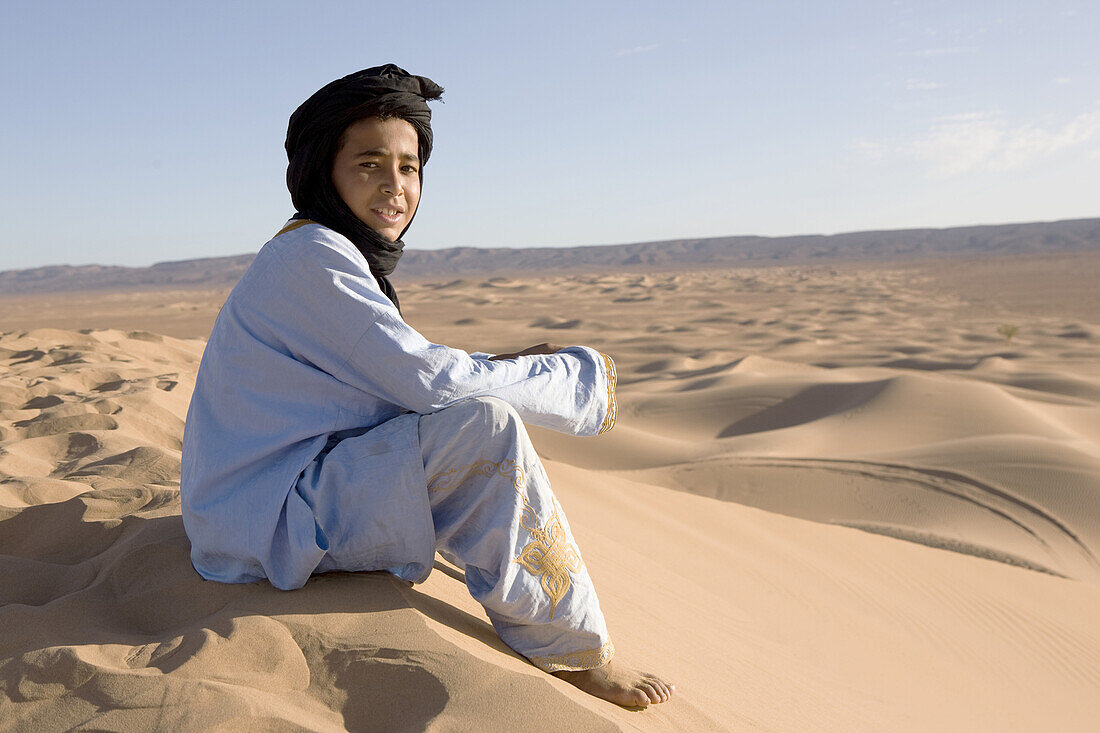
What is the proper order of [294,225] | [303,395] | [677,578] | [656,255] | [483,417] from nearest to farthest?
[483,417], [303,395], [294,225], [677,578], [656,255]

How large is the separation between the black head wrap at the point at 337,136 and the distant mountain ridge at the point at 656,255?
86571 millimetres

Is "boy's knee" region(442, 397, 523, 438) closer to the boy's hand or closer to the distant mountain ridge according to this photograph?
the boy's hand

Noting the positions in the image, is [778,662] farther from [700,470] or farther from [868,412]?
[868,412]

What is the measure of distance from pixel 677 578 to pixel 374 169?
2218 millimetres

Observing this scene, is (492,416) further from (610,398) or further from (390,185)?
(390,185)

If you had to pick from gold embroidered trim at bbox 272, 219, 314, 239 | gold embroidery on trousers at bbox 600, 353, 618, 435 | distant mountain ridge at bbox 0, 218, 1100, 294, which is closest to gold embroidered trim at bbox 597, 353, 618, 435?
gold embroidery on trousers at bbox 600, 353, 618, 435

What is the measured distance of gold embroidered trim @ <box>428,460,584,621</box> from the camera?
192 cm

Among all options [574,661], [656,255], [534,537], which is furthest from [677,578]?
[656,255]

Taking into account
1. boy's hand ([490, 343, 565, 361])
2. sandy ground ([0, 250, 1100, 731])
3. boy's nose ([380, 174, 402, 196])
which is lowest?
sandy ground ([0, 250, 1100, 731])

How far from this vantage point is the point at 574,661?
198 centimetres

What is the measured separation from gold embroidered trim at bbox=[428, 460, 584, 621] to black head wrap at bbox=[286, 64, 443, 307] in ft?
1.99

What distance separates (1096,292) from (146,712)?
113 ft

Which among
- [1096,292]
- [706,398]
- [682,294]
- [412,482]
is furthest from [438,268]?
[412,482]

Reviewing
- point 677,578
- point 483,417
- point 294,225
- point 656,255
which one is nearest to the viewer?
point 483,417
